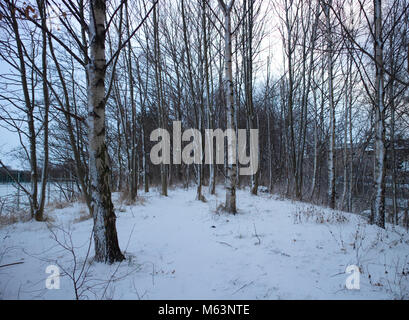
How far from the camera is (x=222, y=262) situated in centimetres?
234

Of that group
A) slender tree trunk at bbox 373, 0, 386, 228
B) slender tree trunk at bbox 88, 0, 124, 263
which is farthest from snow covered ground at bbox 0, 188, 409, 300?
slender tree trunk at bbox 373, 0, 386, 228

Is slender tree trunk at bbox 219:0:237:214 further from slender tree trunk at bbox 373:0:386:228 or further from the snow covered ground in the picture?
slender tree trunk at bbox 373:0:386:228

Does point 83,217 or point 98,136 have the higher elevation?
point 98,136

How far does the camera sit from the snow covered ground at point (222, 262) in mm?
1756

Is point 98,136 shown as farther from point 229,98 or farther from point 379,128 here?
point 379,128

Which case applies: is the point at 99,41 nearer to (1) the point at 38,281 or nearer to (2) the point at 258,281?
(1) the point at 38,281

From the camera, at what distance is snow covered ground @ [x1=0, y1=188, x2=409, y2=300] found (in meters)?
1.76

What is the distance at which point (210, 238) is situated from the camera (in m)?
3.18

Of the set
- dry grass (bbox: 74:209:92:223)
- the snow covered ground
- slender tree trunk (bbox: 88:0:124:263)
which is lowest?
dry grass (bbox: 74:209:92:223)

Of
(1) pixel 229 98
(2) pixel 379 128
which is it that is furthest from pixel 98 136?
(2) pixel 379 128

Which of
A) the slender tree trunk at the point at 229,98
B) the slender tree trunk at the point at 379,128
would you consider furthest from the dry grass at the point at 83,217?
the slender tree trunk at the point at 379,128

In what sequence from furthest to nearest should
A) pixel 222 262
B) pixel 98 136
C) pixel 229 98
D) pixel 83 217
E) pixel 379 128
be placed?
pixel 83 217 → pixel 229 98 → pixel 379 128 → pixel 222 262 → pixel 98 136

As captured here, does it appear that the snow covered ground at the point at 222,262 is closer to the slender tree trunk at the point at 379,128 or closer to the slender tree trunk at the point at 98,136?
the slender tree trunk at the point at 98,136

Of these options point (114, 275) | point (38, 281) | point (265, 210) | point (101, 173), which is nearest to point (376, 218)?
point (265, 210)
